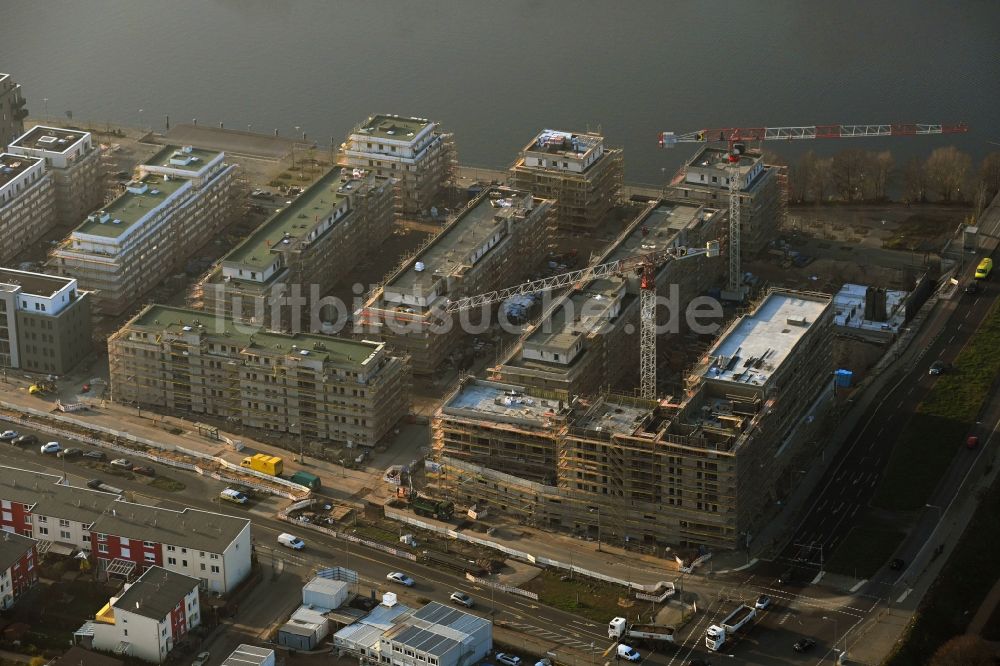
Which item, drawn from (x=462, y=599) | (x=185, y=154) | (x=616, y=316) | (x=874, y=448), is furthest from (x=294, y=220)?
(x=874, y=448)

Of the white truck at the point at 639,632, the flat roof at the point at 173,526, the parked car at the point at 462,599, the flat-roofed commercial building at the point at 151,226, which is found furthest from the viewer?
the flat-roofed commercial building at the point at 151,226

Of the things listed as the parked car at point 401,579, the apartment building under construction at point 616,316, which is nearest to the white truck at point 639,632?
the parked car at point 401,579

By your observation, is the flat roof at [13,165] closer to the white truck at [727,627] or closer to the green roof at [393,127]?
the green roof at [393,127]

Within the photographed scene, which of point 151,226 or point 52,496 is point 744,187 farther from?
point 52,496

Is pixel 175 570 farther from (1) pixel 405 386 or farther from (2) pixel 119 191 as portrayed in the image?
(2) pixel 119 191

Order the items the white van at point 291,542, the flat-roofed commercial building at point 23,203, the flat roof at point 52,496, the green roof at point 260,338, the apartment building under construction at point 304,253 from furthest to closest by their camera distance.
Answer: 1. the flat-roofed commercial building at point 23,203
2. the apartment building under construction at point 304,253
3. the green roof at point 260,338
4. the white van at point 291,542
5. the flat roof at point 52,496

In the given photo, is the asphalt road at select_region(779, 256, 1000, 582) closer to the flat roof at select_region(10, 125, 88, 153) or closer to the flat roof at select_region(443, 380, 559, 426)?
the flat roof at select_region(443, 380, 559, 426)
